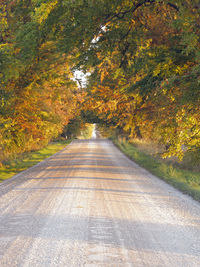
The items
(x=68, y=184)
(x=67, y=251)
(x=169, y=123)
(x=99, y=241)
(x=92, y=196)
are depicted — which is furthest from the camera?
(x=68, y=184)

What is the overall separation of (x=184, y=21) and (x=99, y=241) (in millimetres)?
5650

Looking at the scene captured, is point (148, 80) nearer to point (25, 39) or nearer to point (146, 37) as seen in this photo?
point (146, 37)

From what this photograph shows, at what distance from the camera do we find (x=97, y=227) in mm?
6824

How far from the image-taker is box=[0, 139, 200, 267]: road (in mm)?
5105

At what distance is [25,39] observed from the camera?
1063 cm

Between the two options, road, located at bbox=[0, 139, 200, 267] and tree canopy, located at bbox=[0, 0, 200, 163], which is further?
tree canopy, located at bbox=[0, 0, 200, 163]

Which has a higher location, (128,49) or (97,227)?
(128,49)

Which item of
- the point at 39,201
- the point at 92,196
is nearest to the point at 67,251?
the point at 39,201

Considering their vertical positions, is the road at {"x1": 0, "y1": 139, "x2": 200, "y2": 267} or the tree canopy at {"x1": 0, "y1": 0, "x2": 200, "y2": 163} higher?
the tree canopy at {"x1": 0, "y1": 0, "x2": 200, "y2": 163}

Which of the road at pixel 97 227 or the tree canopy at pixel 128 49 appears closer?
the road at pixel 97 227

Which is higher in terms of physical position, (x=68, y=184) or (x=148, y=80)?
(x=148, y=80)

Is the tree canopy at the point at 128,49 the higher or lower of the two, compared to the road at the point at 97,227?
higher

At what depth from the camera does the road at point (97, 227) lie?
201 inches

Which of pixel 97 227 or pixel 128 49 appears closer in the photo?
pixel 97 227
